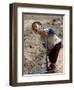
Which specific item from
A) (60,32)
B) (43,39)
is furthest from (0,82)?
(60,32)

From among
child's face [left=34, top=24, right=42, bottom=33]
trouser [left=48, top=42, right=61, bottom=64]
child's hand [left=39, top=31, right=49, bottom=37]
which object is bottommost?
trouser [left=48, top=42, right=61, bottom=64]

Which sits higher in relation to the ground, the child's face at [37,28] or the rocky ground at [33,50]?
the child's face at [37,28]

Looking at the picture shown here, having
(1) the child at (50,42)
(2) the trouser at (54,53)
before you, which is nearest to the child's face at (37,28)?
A: (1) the child at (50,42)

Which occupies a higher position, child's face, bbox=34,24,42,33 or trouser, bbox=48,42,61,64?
child's face, bbox=34,24,42,33

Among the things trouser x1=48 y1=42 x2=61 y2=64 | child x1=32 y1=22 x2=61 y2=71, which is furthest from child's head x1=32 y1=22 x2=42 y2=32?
trouser x1=48 y1=42 x2=61 y2=64

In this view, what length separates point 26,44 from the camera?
1851 millimetres

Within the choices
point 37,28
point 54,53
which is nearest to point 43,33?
point 37,28

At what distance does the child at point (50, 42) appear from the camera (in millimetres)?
1891

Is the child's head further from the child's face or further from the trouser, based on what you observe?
the trouser

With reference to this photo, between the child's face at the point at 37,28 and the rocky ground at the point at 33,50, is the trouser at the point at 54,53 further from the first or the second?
the child's face at the point at 37,28

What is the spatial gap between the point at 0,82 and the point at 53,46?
0.44m

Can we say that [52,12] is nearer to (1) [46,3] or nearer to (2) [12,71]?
(1) [46,3]

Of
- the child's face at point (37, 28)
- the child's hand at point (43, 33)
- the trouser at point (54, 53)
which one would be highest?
the child's face at point (37, 28)

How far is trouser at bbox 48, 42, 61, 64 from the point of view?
1921 mm
